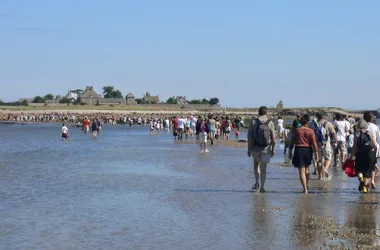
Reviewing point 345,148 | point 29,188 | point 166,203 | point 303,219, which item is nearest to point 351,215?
point 303,219

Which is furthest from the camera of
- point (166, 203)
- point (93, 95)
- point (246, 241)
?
point (93, 95)

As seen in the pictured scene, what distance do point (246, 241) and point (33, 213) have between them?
400cm

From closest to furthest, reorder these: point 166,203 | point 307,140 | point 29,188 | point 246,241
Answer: point 246,241
point 166,203
point 307,140
point 29,188

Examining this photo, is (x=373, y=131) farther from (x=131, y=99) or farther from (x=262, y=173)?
(x=131, y=99)

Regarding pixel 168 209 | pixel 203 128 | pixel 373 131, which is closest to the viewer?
pixel 168 209

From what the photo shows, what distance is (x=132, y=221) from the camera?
9852mm

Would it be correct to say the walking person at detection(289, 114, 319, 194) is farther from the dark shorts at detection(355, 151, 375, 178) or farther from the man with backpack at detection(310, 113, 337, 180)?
the man with backpack at detection(310, 113, 337, 180)

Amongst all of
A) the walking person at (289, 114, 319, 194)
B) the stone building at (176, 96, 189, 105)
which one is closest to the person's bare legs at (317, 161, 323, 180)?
the walking person at (289, 114, 319, 194)

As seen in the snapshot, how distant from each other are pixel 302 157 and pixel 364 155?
121cm


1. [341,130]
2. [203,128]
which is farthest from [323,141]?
[203,128]

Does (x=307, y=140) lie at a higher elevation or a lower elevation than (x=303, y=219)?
higher

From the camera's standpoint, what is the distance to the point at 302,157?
12867mm

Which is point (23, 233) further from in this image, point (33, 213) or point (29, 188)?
point (29, 188)

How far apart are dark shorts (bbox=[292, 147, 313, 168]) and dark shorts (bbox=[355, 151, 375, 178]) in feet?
3.12
